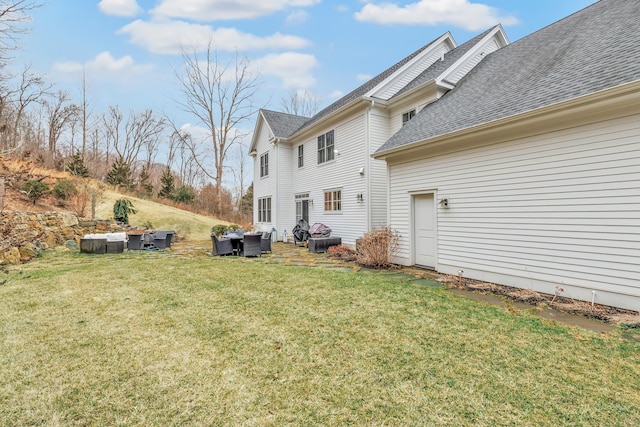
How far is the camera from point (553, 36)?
7625 mm

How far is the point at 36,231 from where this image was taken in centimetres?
998

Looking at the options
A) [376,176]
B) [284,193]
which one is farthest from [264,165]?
[376,176]

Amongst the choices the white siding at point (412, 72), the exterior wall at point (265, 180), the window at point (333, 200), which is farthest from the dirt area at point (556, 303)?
the exterior wall at point (265, 180)

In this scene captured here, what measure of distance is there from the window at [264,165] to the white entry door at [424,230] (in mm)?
10309

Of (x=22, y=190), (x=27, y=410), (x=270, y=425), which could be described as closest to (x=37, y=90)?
(x=22, y=190)

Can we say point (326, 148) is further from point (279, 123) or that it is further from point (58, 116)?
point (58, 116)

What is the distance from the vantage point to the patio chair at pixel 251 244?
9.49 metres

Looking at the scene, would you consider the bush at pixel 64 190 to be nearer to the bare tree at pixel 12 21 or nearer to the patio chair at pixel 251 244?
the bare tree at pixel 12 21

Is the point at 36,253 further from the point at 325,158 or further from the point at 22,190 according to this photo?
the point at 325,158

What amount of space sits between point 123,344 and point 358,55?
19455mm

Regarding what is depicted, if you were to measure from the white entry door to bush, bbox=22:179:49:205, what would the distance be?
15.3 m

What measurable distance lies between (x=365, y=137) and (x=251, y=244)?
17.3 ft

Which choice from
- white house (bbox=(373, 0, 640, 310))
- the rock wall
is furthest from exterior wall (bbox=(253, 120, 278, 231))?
white house (bbox=(373, 0, 640, 310))

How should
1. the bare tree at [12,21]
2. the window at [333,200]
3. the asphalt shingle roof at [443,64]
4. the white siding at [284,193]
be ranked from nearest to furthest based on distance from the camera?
the asphalt shingle roof at [443,64]
the bare tree at [12,21]
the window at [333,200]
the white siding at [284,193]
